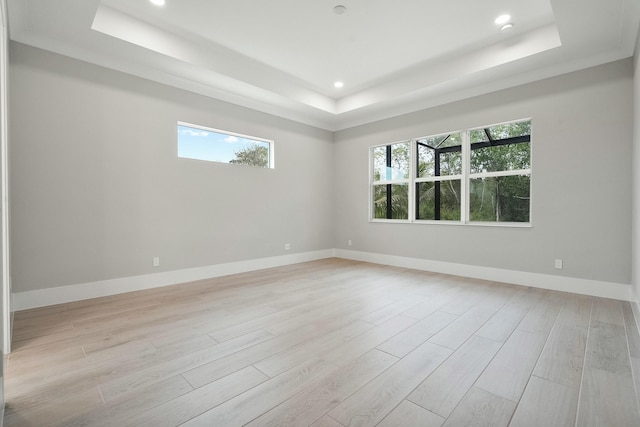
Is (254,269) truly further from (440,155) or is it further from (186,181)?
(440,155)

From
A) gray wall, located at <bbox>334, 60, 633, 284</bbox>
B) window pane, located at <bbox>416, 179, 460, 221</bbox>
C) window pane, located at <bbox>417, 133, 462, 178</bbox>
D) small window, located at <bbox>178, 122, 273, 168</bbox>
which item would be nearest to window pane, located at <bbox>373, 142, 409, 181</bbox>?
window pane, located at <bbox>417, 133, 462, 178</bbox>

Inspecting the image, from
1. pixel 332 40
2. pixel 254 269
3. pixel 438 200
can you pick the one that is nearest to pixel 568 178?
pixel 438 200

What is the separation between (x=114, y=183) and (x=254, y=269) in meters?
2.37

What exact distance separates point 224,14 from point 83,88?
1.84 metres

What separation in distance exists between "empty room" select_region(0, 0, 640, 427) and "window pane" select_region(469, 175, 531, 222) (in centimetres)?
3

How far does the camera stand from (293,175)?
18.7 feet

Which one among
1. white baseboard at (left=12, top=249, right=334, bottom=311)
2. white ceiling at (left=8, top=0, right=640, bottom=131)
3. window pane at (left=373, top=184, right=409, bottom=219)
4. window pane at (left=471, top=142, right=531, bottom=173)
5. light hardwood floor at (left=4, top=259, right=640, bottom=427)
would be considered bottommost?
light hardwood floor at (left=4, top=259, right=640, bottom=427)

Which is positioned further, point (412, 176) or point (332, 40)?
point (412, 176)

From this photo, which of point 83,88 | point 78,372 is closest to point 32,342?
point 78,372

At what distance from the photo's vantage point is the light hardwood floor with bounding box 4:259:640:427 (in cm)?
148

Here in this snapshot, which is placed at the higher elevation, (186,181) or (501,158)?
(501,158)

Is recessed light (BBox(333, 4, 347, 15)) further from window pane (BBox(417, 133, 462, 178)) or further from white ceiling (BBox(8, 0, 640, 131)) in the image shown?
window pane (BBox(417, 133, 462, 178))

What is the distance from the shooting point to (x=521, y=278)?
4035 mm

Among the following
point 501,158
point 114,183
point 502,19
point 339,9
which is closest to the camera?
point 339,9
